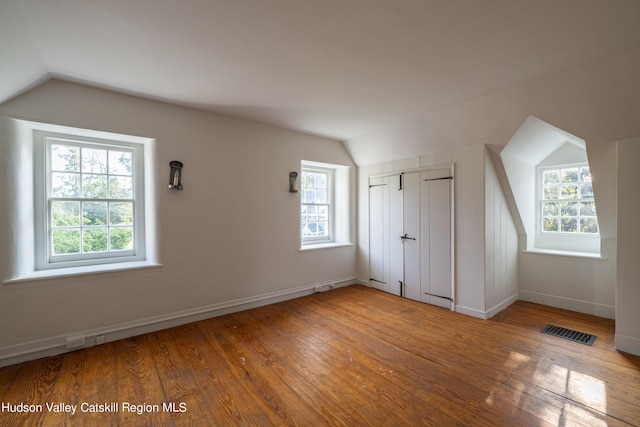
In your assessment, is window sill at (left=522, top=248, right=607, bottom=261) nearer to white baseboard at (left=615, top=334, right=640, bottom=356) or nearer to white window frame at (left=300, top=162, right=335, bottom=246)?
white baseboard at (left=615, top=334, right=640, bottom=356)

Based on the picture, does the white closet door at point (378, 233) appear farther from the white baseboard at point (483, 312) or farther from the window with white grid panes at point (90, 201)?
the window with white grid panes at point (90, 201)

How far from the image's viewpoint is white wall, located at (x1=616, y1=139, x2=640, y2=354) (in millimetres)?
2443

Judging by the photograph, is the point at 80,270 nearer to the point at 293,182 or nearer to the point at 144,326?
the point at 144,326

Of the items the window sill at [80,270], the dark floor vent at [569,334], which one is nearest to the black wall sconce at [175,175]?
the window sill at [80,270]

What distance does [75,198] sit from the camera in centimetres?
277

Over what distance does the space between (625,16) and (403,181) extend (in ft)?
8.60

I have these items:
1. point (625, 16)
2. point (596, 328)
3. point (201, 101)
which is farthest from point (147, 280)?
point (596, 328)

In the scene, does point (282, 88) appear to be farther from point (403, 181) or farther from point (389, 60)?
point (403, 181)

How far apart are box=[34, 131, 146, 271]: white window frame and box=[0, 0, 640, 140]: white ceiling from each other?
566mm

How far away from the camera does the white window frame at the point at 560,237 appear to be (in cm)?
365

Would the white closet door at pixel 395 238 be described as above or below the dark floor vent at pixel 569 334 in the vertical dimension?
above

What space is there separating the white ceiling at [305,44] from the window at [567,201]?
230cm

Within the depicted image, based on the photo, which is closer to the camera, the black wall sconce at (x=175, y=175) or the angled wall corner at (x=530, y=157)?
the black wall sconce at (x=175, y=175)

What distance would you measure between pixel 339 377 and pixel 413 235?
2.46 m
